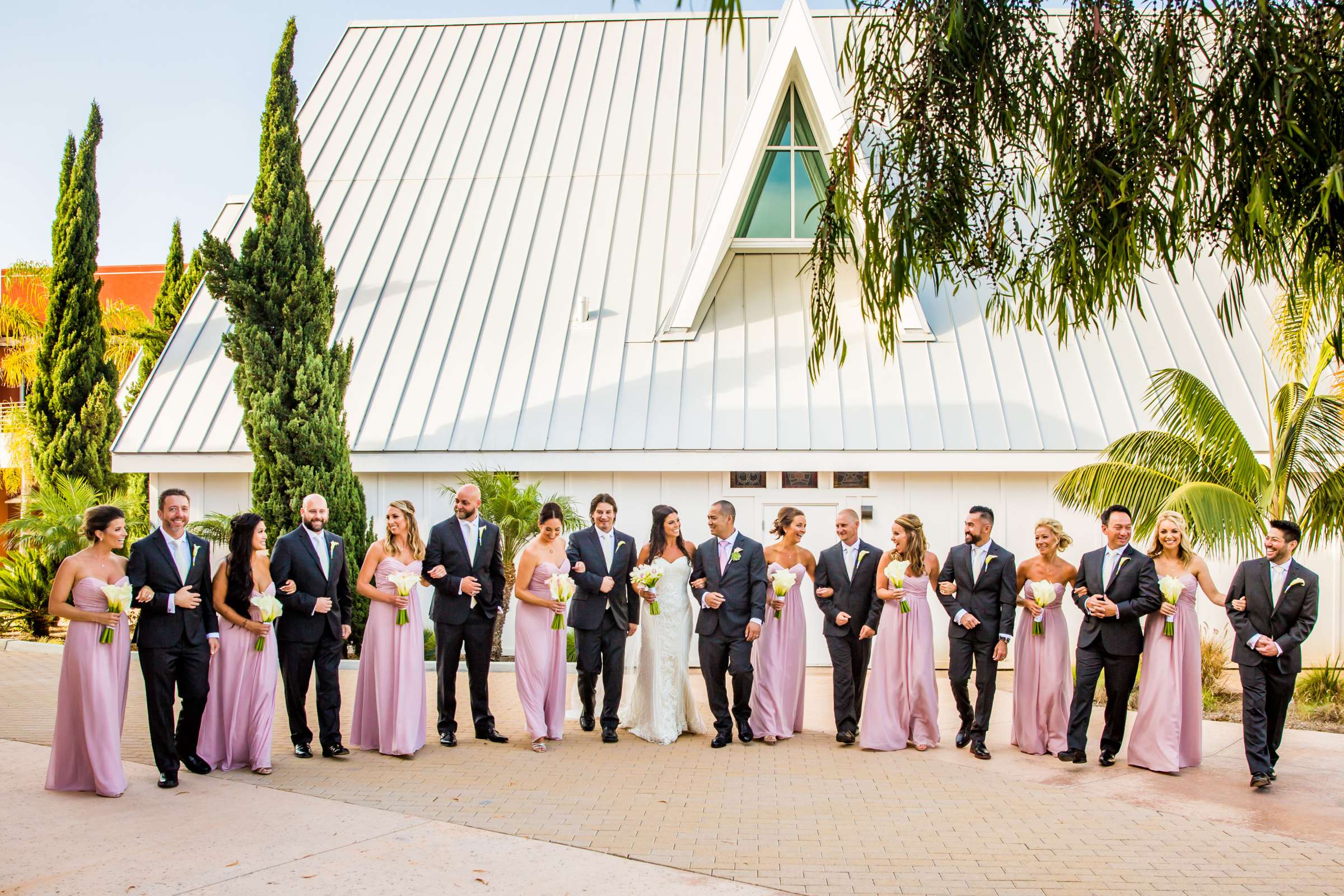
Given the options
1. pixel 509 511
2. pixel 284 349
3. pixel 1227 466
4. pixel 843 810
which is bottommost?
pixel 843 810

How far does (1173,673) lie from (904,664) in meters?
2.03

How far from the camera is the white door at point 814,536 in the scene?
14352mm

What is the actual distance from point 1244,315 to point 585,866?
44.7 feet

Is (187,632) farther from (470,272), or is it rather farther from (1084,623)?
(470,272)

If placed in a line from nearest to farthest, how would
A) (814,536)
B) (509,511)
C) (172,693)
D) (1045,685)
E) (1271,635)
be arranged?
1. (172,693)
2. (1271,635)
3. (1045,685)
4. (509,511)
5. (814,536)

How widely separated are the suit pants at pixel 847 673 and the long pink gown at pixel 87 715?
18.0 feet

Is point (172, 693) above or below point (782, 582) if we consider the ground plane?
below

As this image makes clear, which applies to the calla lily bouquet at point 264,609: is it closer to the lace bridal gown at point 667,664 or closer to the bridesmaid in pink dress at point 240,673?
the bridesmaid in pink dress at point 240,673

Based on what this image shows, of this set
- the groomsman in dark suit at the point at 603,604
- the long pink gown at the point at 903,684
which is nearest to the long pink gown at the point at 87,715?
the groomsman in dark suit at the point at 603,604

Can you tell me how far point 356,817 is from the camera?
22.5ft

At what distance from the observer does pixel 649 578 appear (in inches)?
372

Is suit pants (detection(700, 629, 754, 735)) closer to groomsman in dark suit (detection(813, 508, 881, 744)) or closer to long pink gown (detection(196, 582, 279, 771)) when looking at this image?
groomsman in dark suit (detection(813, 508, 881, 744))

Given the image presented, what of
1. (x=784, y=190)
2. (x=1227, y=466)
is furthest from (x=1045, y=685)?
(x=784, y=190)

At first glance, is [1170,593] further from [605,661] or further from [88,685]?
[88,685]
